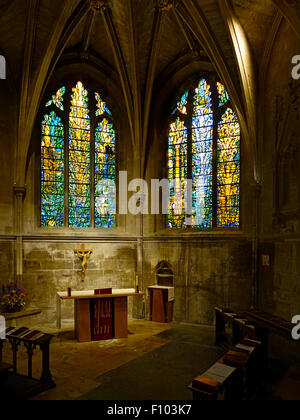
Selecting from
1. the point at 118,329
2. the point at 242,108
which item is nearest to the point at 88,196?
the point at 118,329

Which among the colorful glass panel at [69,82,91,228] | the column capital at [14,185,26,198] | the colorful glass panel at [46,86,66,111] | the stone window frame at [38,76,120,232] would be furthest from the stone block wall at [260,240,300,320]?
the colorful glass panel at [46,86,66,111]

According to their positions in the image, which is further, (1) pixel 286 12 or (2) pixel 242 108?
(2) pixel 242 108

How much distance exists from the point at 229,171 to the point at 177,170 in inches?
73.2

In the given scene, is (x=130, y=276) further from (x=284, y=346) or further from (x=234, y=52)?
(x=234, y=52)

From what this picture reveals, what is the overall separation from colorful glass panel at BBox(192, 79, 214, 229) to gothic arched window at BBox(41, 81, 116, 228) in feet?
9.11

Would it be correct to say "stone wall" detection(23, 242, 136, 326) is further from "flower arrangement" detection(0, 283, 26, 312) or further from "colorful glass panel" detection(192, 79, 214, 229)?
"colorful glass panel" detection(192, 79, 214, 229)

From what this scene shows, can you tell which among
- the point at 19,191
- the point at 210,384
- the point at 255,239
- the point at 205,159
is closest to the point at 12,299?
the point at 19,191

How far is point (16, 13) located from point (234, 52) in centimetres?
587

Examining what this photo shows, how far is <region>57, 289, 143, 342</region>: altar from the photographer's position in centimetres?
920

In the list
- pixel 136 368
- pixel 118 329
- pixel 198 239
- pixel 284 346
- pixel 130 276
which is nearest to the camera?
pixel 136 368

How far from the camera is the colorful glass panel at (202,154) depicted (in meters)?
11.7

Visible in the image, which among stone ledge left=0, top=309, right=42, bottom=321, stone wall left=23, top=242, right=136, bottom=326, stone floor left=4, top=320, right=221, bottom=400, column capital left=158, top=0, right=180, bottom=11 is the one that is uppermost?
column capital left=158, top=0, right=180, bottom=11

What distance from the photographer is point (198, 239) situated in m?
11.4

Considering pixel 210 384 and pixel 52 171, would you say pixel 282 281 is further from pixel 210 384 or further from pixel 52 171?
pixel 52 171
